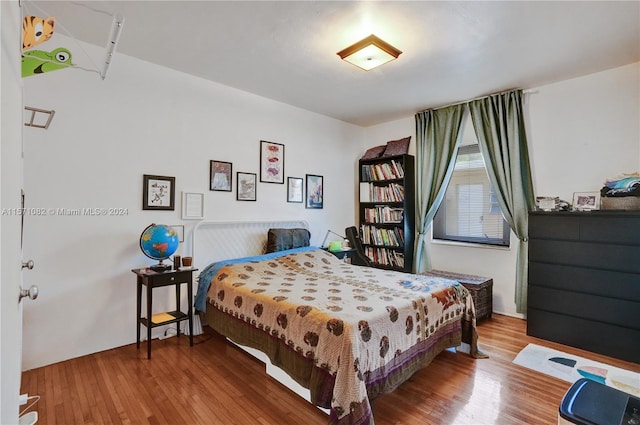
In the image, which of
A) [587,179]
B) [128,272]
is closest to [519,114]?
[587,179]

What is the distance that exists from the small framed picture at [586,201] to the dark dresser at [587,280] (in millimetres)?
345

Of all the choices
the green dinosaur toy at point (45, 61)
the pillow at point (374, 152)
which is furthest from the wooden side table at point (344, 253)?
the green dinosaur toy at point (45, 61)

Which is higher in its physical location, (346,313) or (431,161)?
(431,161)

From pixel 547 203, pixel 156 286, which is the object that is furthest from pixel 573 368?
pixel 156 286

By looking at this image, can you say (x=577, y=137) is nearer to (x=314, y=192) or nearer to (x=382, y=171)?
A: (x=382, y=171)

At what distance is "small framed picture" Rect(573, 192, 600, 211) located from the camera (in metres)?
2.89

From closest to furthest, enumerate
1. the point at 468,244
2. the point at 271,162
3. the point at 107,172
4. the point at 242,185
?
the point at 107,172 < the point at 242,185 < the point at 271,162 < the point at 468,244

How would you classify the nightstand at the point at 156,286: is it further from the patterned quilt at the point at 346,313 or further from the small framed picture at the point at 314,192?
the small framed picture at the point at 314,192

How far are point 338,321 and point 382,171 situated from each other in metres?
3.18

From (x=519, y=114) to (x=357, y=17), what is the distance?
231cm

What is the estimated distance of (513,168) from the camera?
338 cm

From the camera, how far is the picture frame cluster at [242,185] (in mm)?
2891

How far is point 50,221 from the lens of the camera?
2.38 meters

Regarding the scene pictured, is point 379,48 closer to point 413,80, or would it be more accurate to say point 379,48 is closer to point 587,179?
point 413,80
